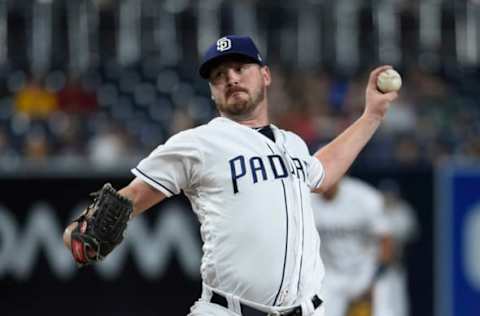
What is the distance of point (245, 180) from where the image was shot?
4.56m

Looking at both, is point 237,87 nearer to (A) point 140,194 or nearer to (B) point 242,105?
(B) point 242,105

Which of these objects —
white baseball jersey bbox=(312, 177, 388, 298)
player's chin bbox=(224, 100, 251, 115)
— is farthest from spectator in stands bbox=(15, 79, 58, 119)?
player's chin bbox=(224, 100, 251, 115)

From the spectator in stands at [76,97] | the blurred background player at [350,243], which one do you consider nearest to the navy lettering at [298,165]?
the blurred background player at [350,243]

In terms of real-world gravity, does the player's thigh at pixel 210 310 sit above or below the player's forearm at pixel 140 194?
below

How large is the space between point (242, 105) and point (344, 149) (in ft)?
2.02

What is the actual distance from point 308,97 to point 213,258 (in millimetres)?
8233

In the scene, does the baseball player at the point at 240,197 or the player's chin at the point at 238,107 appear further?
the player's chin at the point at 238,107

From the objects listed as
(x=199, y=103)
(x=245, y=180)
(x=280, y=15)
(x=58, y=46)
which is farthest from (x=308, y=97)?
(x=245, y=180)

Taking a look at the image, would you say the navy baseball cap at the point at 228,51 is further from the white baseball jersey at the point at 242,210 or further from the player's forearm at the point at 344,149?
the player's forearm at the point at 344,149

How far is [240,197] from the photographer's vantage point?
455cm

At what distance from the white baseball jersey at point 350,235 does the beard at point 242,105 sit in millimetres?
3826

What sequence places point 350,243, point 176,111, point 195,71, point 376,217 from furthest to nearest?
point 195,71 → point 176,111 → point 376,217 → point 350,243

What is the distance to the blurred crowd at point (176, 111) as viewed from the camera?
456 inches

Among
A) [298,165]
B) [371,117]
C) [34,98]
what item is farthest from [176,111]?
[298,165]
